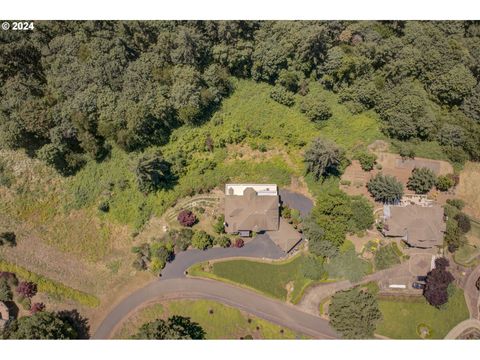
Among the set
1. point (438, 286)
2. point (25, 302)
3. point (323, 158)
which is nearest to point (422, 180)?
point (438, 286)

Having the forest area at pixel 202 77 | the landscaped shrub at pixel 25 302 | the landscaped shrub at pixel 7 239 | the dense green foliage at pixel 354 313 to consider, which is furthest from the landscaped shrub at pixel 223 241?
the landscaped shrub at pixel 7 239

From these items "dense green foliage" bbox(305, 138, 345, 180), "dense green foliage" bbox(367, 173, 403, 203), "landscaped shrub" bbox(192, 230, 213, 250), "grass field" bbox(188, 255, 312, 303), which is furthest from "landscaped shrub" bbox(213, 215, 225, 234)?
"dense green foliage" bbox(367, 173, 403, 203)

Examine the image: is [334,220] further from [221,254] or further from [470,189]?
[470,189]

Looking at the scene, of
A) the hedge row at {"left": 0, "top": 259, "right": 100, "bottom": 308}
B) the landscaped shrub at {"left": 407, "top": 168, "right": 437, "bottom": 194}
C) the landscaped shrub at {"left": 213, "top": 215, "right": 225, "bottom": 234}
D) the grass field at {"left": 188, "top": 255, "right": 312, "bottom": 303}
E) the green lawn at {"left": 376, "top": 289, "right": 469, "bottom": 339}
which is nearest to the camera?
the green lawn at {"left": 376, "top": 289, "right": 469, "bottom": 339}

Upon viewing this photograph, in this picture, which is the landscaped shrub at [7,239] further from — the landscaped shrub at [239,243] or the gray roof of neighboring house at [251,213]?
the landscaped shrub at [239,243]

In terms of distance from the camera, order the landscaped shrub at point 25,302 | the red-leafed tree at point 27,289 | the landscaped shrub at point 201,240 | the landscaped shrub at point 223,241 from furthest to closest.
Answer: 1. the landscaped shrub at point 223,241
2. the landscaped shrub at point 201,240
3. the landscaped shrub at point 25,302
4. the red-leafed tree at point 27,289

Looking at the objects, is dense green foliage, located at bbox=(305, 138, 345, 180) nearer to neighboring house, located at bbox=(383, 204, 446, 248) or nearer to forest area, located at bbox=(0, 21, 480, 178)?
forest area, located at bbox=(0, 21, 480, 178)
